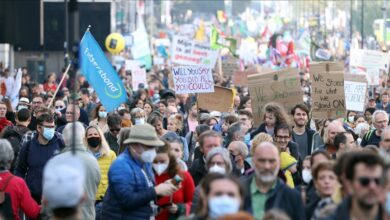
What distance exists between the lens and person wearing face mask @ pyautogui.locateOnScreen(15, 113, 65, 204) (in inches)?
534

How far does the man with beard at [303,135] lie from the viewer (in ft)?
49.9

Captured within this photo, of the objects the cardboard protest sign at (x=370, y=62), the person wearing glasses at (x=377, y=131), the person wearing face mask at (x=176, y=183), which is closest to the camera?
the person wearing face mask at (x=176, y=183)

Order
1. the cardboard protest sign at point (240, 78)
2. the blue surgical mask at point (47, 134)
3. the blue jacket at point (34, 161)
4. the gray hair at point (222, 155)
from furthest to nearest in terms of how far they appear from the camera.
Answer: the cardboard protest sign at point (240, 78), the blue surgical mask at point (47, 134), the blue jacket at point (34, 161), the gray hair at point (222, 155)

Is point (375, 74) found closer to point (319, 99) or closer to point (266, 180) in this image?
point (319, 99)

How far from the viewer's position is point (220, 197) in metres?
8.27

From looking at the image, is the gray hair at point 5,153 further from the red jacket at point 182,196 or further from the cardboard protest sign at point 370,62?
the cardboard protest sign at point 370,62

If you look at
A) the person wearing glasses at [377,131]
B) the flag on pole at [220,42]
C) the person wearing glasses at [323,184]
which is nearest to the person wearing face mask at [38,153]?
the person wearing glasses at [377,131]

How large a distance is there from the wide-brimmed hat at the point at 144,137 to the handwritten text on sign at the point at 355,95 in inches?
427

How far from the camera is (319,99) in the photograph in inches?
760

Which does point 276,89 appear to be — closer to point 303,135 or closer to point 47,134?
point 303,135

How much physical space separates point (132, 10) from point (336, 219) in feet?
300

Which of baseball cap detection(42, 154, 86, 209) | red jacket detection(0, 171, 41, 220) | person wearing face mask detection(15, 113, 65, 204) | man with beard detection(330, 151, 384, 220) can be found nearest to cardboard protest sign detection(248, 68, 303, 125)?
person wearing face mask detection(15, 113, 65, 204)

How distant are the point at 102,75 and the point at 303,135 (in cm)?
292

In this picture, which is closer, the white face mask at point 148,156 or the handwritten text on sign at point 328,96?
the white face mask at point 148,156
